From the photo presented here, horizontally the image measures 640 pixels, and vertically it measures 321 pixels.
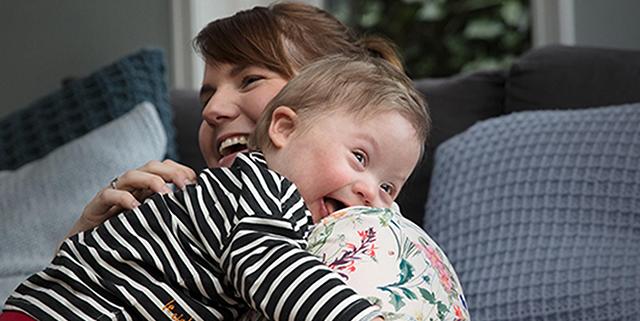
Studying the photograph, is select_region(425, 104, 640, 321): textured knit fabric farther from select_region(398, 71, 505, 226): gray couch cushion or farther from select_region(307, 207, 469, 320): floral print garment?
select_region(307, 207, 469, 320): floral print garment

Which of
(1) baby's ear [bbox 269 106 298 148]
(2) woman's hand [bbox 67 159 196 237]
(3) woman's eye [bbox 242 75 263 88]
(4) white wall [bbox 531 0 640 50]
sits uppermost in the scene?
(1) baby's ear [bbox 269 106 298 148]

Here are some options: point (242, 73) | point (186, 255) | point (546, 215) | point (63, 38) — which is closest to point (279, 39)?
Answer: point (242, 73)

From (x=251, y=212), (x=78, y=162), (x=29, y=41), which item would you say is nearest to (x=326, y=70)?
(x=251, y=212)

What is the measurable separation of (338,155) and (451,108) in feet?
4.41

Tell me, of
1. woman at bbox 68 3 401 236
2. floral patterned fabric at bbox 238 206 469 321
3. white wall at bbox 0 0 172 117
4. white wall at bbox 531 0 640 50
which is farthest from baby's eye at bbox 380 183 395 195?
white wall at bbox 0 0 172 117

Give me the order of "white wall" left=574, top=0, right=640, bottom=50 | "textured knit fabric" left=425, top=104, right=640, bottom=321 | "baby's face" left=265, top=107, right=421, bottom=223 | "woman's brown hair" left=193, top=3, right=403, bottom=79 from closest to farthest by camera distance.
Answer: "baby's face" left=265, top=107, right=421, bottom=223
"woman's brown hair" left=193, top=3, right=403, bottom=79
"textured knit fabric" left=425, top=104, right=640, bottom=321
"white wall" left=574, top=0, right=640, bottom=50

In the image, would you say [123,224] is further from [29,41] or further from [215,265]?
[29,41]

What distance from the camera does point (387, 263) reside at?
1162mm

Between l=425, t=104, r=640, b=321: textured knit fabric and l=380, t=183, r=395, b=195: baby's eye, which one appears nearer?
l=380, t=183, r=395, b=195: baby's eye

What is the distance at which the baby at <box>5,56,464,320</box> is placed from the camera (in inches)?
43.4

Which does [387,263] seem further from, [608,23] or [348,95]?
[608,23]

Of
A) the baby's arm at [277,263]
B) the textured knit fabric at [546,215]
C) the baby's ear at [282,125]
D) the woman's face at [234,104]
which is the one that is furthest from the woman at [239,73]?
the textured knit fabric at [546,215]

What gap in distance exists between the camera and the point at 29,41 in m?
3.86

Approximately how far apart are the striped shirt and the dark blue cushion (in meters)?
1.41
